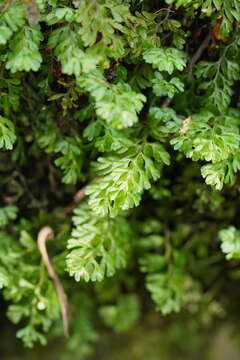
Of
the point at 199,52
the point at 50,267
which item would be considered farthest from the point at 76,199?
the point at 199,52

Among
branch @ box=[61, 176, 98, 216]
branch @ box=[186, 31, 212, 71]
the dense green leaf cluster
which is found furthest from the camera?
branch @ box=[61, 176, 98, 216]

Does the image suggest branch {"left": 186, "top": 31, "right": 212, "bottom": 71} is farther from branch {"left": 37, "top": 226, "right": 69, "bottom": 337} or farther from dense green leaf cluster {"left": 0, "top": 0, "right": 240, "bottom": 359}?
branch {"left": 37, "top": 226, "right": 69, "bottom": 337}

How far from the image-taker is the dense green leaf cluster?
92 cm

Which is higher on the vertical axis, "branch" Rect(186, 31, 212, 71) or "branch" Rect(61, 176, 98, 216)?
"branch" Rect(186, 31, 212, 71)

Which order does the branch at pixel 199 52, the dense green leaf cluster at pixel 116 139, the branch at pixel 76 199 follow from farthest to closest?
the branch at pixel 76 199
the branch at pixel 199 52
the dense green leaf cluster at pixel 116 139

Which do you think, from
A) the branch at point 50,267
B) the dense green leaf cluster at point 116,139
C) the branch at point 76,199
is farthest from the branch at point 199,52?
the branch at point 50,267

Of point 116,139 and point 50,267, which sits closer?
point 116,139

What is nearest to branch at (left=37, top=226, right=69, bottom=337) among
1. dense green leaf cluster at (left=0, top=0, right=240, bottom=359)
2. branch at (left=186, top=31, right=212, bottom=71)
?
dense green leaf cluster at (left=0, top=0, right=240, bottom=359)

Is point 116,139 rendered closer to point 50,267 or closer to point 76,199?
point 76,199

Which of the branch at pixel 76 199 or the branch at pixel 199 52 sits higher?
the branch at pixel 199 52

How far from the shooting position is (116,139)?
3.55ft

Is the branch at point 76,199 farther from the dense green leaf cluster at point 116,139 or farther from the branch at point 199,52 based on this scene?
the branch at point 199,52

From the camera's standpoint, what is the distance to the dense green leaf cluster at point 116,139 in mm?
917

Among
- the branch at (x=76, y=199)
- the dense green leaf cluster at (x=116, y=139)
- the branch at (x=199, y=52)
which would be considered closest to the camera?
the dense green leaf cluster at (x=116, y=139)
